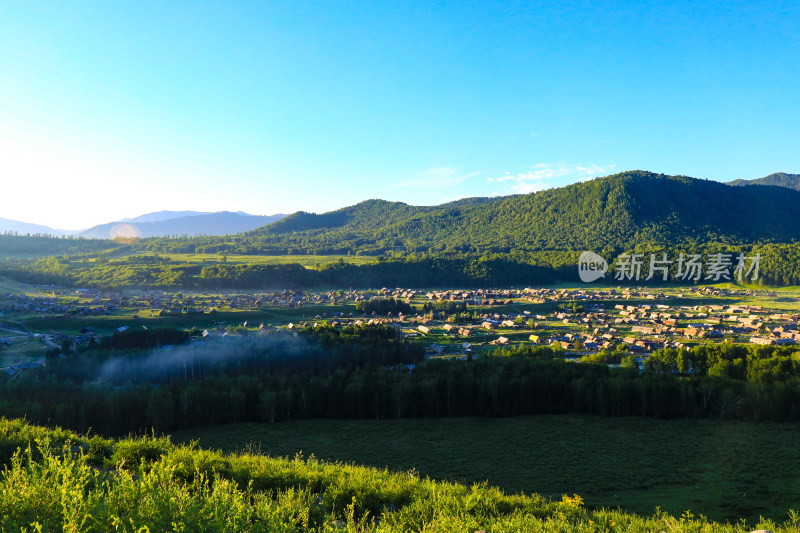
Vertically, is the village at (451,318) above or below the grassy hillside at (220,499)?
below

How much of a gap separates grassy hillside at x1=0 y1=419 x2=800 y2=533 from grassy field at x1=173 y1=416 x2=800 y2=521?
8610 mm

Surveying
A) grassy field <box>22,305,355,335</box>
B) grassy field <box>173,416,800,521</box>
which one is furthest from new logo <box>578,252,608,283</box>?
grassy field <box>173,416,800,521</box>

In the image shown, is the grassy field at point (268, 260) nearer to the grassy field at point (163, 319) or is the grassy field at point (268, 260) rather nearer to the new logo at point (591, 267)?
the grassy field at point (163, 319)

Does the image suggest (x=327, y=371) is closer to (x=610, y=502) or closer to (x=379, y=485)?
(x=610, y=502)

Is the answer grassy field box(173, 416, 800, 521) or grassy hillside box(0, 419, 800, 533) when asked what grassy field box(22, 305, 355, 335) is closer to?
grassy field box(173, 416, 800, 521)

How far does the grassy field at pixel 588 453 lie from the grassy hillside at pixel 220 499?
8.61m

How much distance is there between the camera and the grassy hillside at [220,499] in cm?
487

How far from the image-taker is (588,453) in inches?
953

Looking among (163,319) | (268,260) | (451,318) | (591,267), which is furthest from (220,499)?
(268,260)

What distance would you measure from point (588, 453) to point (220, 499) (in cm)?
2383

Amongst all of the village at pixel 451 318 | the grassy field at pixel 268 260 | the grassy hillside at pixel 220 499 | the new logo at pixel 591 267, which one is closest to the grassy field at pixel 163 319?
the village at pixel 451 318

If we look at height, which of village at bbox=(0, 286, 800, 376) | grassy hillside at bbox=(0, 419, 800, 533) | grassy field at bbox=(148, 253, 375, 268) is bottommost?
village at bbox=(0, 286, 800, 376)

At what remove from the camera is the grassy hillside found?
4.87 m

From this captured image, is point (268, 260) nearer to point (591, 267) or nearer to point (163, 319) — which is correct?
point (163, 319)
